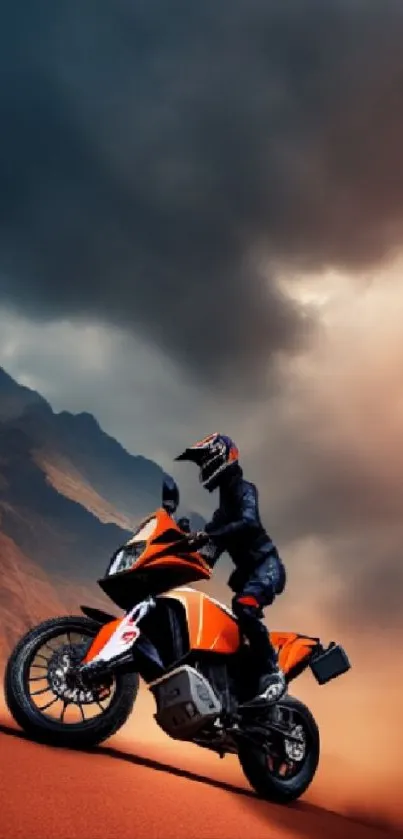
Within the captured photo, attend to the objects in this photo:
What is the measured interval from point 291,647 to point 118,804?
320 centimetres

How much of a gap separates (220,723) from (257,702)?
0.39 meters

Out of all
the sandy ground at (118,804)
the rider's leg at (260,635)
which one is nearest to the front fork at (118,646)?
the sandy ground at (118,804)

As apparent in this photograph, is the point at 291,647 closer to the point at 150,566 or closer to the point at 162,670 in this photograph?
the point at 162,670

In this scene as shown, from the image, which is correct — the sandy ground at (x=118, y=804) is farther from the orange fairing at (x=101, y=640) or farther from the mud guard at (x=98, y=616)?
the mud guard at (x=98, y=616)

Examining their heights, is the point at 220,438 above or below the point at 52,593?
below

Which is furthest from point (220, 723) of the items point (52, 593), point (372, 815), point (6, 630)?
point (52, 593)

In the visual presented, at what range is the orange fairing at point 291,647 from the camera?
7861 millimetres

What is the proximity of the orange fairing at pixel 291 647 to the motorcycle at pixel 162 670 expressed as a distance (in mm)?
38

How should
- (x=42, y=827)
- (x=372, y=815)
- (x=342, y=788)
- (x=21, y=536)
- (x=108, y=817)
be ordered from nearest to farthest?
(x=42, y=827)
(x=108, y=817)
(x=372, y=815)
(x=342, y=788)
(x=21, y=536)

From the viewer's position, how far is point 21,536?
8831 centimetres

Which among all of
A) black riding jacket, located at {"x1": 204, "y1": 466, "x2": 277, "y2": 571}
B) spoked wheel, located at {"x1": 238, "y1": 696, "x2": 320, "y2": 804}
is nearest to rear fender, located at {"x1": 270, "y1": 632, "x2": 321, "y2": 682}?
spoked wheel, located at {"x1": 238, "y1": 696, "x2": 320, "y2": 804}

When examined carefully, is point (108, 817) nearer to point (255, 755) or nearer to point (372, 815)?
point (255, 755)

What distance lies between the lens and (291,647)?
26.3 feet

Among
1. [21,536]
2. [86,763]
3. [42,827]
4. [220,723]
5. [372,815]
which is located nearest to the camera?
[42,827]
